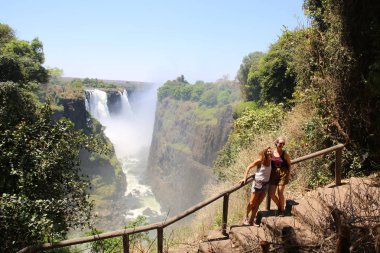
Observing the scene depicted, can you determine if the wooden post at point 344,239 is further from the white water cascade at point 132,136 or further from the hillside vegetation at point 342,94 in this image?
the white water cascade at point 132,136

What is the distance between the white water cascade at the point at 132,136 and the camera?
63.4m

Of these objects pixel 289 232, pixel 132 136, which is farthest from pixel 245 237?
pixel 132 136

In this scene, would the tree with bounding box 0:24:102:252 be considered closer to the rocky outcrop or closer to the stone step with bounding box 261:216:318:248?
the stone step with bounding box 261:216:318:248

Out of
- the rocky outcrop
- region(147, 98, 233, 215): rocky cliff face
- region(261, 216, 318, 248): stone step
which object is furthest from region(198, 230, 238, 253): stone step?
the rocky outcrop

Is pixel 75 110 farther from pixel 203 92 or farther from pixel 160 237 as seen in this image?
pixel 160 237

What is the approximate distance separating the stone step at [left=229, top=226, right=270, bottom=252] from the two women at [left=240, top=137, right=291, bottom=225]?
0.34m

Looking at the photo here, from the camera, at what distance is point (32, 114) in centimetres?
934

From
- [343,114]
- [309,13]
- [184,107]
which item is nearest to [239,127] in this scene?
[309,13]

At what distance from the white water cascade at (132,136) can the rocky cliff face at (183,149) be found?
11.6 feet

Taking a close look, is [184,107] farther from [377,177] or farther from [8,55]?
[377,177]

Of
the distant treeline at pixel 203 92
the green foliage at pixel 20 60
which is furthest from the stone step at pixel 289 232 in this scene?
the distant treeline at pixel 203 92

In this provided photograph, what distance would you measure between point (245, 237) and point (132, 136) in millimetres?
109286

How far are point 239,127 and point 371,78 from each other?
11.6 metres

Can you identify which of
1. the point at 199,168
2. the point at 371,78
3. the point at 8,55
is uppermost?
the point at 8,55
